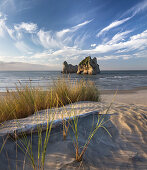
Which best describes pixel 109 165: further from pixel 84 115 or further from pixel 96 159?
pixel 84 115

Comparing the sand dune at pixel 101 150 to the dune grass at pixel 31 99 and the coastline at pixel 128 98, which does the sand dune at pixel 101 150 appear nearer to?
the dune grass at pixel 31 99

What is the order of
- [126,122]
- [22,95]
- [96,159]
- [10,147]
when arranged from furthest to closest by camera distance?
[22,95] → [126,122] → [10,147] → [96,159]

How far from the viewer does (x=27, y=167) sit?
3.65 ft

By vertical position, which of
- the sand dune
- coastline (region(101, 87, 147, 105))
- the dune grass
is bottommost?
coastline (region(101, 87, 147, 105))

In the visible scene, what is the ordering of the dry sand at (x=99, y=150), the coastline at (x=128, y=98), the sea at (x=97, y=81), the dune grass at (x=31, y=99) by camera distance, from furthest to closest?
the sea at (x=97, y=81), the coastline at (x=128, y=98), the dune grass at (x=31, y=99), the dry sand at (x=99, y=150)

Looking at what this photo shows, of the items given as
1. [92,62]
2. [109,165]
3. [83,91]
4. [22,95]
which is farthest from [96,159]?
[92,62]

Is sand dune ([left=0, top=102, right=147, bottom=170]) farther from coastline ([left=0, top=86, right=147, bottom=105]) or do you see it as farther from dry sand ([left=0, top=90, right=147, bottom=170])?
coastline ([left=0, top=86, right=147, bottom=105])

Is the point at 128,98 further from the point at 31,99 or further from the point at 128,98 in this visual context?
the point at 31,99

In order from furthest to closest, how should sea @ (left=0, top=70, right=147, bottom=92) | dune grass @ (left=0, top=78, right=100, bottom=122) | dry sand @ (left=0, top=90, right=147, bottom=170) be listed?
sea @ (left=0, top=70, right=147, bottom=92)
dune grass @ (left=0, top=78, right=100, bottom=122)
dry sand @ (left=0, top=90, right=147, bottom=170)

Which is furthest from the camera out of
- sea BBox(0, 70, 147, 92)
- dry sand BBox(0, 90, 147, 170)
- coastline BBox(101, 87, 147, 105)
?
sea BBox(0, 70, 147, 92)

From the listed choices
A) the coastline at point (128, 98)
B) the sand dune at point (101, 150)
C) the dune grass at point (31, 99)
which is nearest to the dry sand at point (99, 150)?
the sand dune at point (101, 150)

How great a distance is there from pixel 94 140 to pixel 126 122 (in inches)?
35.9

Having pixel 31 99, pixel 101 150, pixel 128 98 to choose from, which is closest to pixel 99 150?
pixel 101 150

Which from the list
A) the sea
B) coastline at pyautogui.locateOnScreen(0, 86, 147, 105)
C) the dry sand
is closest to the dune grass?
the sea
